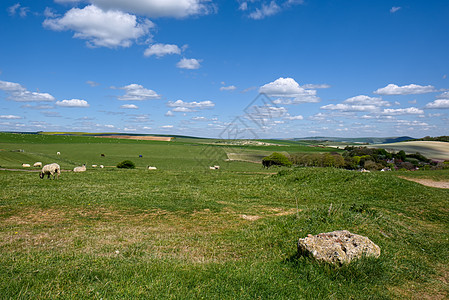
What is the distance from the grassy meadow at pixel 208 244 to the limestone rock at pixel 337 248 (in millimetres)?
199

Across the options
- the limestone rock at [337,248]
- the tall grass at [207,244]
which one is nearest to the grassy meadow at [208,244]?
the tall grass at [207,244]

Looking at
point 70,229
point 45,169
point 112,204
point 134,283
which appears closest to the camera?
point 134,283

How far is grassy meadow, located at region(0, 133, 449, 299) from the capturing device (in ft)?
17.7

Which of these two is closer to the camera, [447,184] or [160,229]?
[160,229]

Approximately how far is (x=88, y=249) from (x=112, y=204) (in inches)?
304

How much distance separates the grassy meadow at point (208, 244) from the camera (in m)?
5.39

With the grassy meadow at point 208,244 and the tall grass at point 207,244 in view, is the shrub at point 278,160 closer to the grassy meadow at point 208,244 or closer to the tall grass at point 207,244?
the grassy meadow at point 208,244

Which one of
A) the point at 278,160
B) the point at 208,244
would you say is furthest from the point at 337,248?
the point at 278,160

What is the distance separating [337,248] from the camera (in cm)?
647

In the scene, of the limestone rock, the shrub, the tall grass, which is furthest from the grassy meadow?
the shrub

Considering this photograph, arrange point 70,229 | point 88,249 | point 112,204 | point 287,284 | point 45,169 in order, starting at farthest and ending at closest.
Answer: point 45,169 < point 112,204 < point 70,229 < point 88,249 < point 287,284

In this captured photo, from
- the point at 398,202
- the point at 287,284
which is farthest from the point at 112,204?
the point at 398,202

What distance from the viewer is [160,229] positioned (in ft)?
34.9

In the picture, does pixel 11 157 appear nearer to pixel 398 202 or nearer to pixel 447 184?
pixel 398 202
